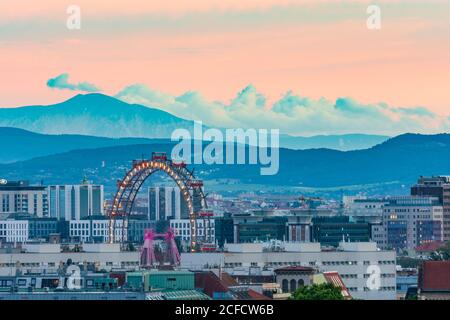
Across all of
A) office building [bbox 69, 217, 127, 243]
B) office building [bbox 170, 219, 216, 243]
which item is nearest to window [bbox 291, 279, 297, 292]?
office building [bbox 170, 219, 216, 243]

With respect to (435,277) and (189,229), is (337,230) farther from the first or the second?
(435,277)

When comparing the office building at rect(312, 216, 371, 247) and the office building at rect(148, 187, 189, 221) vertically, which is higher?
the office building at rect(148, 187, 189, 221)

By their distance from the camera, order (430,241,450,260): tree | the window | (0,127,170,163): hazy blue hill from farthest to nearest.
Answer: (0,127,170,163): hazy blue hill → (430,241,450,260): tree → the window

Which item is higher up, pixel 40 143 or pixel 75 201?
pixel 40 143

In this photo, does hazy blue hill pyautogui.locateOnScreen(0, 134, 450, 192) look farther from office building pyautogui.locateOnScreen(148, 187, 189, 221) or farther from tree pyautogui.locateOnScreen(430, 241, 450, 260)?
tree pyautogui.locateOnScreen(430, 241, 450, 260)

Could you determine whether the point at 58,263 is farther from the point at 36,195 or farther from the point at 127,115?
the point at 36,195

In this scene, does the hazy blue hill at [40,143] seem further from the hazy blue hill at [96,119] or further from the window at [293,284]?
the window at [293,284]

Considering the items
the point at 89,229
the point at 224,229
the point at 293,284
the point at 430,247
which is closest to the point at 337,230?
the point at 430,247
